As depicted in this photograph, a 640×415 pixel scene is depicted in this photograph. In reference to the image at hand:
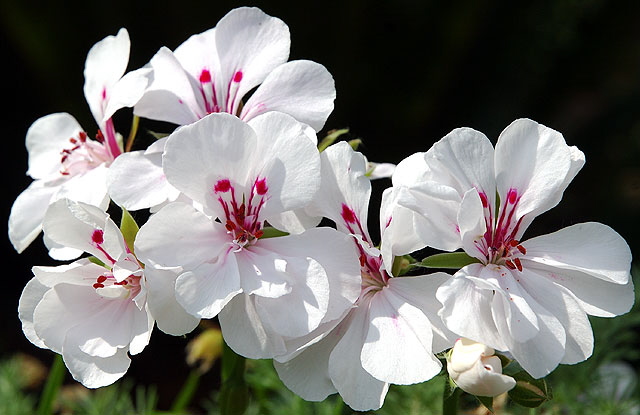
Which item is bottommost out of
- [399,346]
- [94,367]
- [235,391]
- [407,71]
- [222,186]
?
[407,71]

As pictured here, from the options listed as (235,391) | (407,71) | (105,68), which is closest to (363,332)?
(235,391)

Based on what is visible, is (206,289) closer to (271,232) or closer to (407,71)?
(271,232)

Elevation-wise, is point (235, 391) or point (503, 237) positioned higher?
point (503, 237)

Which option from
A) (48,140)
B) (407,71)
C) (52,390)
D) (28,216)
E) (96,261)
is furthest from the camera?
(407,71)

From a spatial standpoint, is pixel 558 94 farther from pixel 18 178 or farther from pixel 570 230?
pixel 570 230

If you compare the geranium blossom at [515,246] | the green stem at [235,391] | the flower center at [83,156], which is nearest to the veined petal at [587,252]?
the geranium blossom at [515,246]
